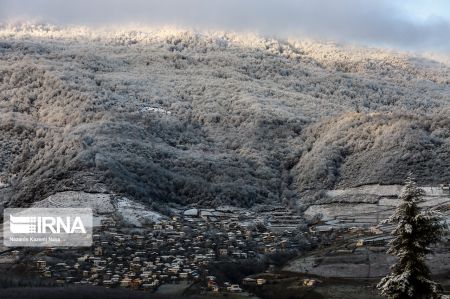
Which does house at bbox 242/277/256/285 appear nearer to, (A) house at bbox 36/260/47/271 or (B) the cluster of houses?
(B) the cluster of houses

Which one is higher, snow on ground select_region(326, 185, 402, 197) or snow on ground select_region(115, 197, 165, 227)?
snow on ground select_region(326, 185, 402, 197)

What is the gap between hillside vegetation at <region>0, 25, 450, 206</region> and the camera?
6072 centimetres

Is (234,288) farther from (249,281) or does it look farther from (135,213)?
(135,213)

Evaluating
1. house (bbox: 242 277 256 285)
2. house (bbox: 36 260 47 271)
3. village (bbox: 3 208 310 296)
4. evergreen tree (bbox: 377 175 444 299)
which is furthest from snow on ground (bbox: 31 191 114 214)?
evergreen tree (bbox: 377 175 444 299)

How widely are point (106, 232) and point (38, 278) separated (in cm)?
978

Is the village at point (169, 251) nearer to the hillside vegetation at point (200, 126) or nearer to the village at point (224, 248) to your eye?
the village at point (224, 248)

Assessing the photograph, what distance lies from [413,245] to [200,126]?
6013 centimetres

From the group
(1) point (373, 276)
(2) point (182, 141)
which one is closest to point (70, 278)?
(1) point (373, 276)

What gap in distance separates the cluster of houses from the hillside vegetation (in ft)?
19.5

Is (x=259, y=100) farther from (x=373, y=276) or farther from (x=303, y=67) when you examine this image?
(x=373, y=276)

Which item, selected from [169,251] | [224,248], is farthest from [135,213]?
[224,248]

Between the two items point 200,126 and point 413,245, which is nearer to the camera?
point 413,245

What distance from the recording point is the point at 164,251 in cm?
4497

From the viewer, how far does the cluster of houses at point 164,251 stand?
38.7m
